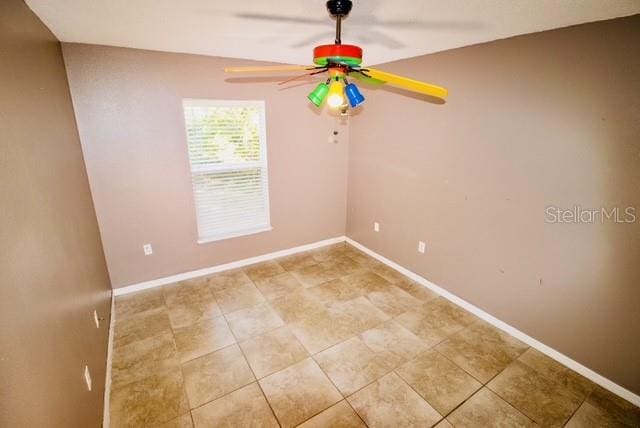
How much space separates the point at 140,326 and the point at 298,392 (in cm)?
156

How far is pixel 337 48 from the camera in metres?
1.30

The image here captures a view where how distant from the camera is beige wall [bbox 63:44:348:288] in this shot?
8.38 ft

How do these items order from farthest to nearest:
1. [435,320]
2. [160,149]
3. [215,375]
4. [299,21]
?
1. [160,149]
2. [435,320]
3. [215,375]
4. [299,21]

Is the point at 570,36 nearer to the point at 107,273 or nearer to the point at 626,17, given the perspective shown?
the point at 626,17

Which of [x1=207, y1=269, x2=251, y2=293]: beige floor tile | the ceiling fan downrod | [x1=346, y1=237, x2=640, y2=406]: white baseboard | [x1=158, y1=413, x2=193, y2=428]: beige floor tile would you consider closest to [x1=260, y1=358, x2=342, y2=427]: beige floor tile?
[x1=158, y1=413, x2=193, y2=428]: beige floor tile

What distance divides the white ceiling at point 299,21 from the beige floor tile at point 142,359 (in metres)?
2.32

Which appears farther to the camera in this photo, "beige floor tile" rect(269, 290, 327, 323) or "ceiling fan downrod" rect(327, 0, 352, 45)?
"beige floor tile" rect(269, 290, 327, 323)

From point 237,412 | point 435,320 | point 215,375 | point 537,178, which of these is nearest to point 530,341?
point 435,320

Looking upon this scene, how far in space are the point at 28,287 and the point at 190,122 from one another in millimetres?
2225

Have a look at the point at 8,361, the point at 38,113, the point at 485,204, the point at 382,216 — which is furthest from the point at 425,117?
the point at 8,361

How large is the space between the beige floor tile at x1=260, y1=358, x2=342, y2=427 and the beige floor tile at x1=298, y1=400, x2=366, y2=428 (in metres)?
0.04

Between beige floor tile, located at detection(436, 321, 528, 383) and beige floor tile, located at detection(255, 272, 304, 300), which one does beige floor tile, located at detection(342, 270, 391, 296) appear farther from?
beige floor tile, located at detection(436, 321, 528, 383)

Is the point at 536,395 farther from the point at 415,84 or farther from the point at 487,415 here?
the point at 415,84

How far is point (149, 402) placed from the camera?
1897 millimetres
